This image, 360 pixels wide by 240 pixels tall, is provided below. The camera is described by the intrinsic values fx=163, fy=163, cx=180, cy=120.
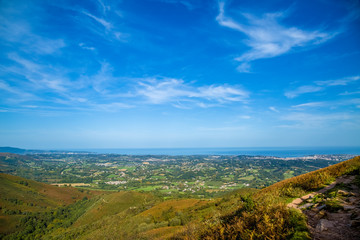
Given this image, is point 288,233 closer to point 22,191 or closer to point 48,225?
point 48,225

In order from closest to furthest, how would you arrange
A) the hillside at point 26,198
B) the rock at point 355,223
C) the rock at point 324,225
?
the rock at point 355,223 < the rock at point 324,225 < the hillside at point 26,198

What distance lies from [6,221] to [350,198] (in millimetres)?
141027

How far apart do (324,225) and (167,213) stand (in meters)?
63.6

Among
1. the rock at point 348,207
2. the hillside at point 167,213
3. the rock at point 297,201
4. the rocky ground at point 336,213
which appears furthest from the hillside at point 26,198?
the rock at point 348,207

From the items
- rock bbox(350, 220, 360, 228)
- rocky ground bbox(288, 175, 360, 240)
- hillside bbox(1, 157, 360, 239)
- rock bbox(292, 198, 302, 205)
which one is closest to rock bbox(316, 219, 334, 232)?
rocky ground bbox(288, 175, 360, 240)

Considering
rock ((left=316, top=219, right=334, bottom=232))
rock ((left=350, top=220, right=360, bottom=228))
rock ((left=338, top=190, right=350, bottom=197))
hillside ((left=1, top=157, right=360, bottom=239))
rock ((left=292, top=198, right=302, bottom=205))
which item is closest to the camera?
rock ((left=350, top=220, right=360, bottom=228))

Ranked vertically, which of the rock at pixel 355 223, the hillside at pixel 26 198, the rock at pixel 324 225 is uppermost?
the rock at pixel 355 223

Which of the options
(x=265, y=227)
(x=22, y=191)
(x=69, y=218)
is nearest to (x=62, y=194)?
(x=22, y=191)

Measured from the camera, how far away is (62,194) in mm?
132750

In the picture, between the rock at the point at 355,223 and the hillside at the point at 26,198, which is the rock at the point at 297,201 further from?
the hillside at the point at 26,198

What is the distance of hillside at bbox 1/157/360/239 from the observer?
758 centimetres

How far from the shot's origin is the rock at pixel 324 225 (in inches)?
233

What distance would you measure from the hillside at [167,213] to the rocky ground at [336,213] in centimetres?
31

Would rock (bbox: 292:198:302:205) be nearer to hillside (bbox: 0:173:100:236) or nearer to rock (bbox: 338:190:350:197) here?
rock (bbox: 338:190:350:197)
